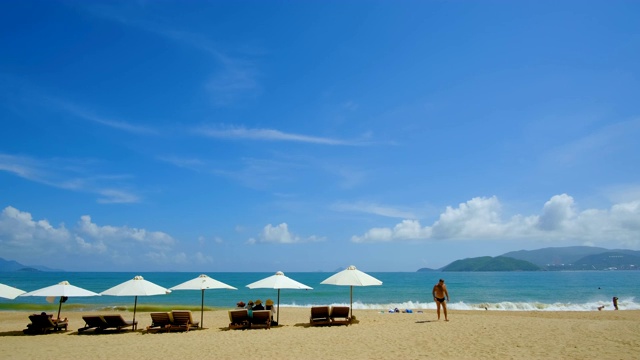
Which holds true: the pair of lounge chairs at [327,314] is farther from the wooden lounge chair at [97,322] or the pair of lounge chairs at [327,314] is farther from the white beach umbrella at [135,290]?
the wooden lounge chair at [97,322]

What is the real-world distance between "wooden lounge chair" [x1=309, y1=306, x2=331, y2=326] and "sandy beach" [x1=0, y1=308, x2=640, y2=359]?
609 mm

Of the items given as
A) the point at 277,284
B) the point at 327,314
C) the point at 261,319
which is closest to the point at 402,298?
the point at 327,314

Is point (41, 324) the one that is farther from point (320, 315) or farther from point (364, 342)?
point (364, 342)

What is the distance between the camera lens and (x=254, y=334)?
12.5m

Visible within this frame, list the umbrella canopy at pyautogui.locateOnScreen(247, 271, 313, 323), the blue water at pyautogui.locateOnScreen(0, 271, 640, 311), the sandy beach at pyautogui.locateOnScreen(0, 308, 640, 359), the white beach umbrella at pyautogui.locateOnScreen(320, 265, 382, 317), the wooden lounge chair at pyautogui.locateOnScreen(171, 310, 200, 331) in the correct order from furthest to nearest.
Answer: the blue water at pyautogui.locateOnScreen(0, 271, 640, 311)
the white beach umbrella at pyautogui.locateOnScreen(320, 265, 382, 317)
the umbrella canopy at pyautogui.locateOnScreen(247, 271, 313, 323)
the wooden lounge chair at pyautogui.locateOnScreen(171, 310, 200, 331)
the sandy beach at pyautogui.locateOnScreen(0, 308, 640, 359)

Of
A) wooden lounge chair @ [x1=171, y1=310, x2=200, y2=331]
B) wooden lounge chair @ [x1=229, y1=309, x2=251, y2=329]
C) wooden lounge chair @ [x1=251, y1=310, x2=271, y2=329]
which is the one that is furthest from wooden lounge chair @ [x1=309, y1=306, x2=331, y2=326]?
wooden lounge chair @ [x1=171, y1=310, x2=200, y2=331]

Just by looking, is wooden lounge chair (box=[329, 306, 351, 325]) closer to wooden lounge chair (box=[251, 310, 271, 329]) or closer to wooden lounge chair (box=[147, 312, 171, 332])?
wooden lounge chair (box=[251, 310, 271, 329])

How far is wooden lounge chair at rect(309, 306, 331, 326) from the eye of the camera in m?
14.4

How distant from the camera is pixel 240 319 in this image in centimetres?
1396

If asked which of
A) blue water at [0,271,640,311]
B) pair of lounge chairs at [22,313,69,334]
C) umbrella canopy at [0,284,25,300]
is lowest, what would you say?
blue water at [0,271,640,311]

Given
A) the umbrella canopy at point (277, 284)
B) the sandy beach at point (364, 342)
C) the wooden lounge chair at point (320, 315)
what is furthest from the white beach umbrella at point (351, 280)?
the sandy beach at point (364, 342)

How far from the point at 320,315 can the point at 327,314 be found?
0.81ft

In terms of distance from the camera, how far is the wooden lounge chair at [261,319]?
1376 centimetres

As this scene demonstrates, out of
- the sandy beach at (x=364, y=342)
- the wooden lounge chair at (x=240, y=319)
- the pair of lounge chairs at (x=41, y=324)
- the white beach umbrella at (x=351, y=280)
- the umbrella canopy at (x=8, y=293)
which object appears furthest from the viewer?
the white beach umbrella at (x=351, y=280)
